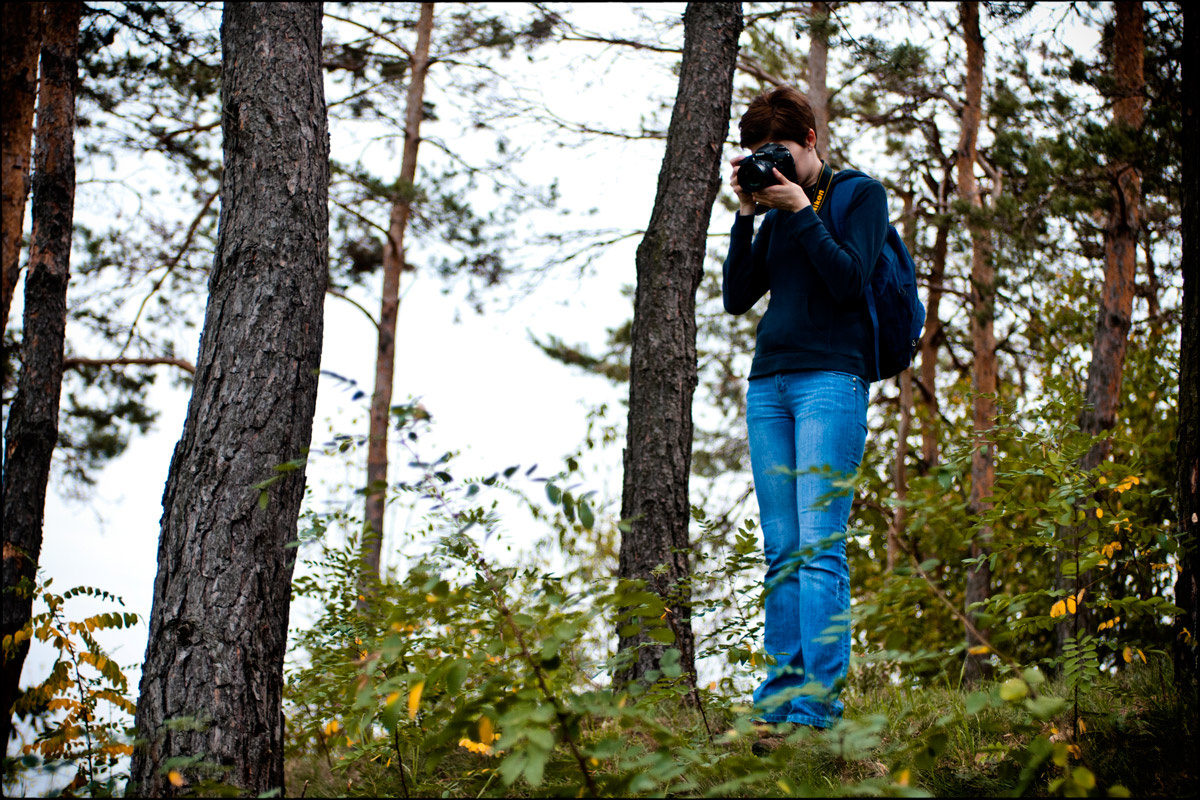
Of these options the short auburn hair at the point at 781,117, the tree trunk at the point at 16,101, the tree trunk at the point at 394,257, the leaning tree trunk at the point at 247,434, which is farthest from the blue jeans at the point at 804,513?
the tree trunk at the point at 394,257

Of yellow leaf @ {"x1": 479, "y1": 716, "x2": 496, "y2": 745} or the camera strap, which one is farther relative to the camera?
the camera strap

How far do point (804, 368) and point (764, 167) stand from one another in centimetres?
60

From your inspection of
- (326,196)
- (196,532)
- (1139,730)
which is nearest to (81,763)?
(196,532)

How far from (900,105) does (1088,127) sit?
3.48m

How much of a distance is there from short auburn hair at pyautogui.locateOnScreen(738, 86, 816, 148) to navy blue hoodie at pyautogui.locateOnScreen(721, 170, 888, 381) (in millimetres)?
179

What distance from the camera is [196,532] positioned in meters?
2.30

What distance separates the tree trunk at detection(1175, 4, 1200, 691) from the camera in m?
2.31

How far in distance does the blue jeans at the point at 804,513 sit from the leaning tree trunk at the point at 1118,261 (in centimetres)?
538

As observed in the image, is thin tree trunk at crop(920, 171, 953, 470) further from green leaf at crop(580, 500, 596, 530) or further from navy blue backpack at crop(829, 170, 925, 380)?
green leaf at crop(580, 500, 596, 530)

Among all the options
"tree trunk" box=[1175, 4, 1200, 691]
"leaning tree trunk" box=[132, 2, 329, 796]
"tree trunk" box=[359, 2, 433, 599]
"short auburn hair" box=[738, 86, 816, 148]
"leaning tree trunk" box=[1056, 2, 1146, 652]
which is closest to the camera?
"leaning tree trunk" box=[132, 2, 329, 796]

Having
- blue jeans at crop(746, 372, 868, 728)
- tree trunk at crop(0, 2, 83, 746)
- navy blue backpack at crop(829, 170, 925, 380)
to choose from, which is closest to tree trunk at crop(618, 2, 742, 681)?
blue jeans at crop(746, 372, 868, 728)

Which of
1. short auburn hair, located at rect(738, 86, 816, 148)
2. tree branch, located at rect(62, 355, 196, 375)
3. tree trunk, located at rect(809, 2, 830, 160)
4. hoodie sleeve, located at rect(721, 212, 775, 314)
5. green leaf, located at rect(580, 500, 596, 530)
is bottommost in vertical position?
green leaf, located at rect(580, 500, 596, 530)

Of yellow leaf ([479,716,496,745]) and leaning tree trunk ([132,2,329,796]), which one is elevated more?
leaning tree trunk ([132,2,329,796])

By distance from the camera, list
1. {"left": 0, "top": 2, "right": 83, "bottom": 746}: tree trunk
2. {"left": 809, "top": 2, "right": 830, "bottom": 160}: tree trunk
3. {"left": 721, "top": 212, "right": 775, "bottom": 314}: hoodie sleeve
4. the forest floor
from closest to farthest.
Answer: the forest floor → {"left": 721, "top": 212, "right": 775, "bottom": 314}: hoodie sleeve → {"left": 0, "top": 2, "right": 83, "bottom": 746}: tree trunk → {"left": 809, "top": 2, "right": 830, "bottom": 160}: tree trunk
